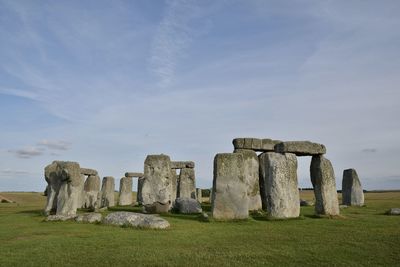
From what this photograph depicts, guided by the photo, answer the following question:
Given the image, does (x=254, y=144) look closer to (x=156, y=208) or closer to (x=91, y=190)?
(x=156, y=208)

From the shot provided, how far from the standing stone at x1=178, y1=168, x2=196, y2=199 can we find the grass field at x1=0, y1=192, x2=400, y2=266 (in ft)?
48.6

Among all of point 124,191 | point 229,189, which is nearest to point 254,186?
point 229,189

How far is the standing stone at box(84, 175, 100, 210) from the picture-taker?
27.4 m

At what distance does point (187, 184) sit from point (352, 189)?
466 inches

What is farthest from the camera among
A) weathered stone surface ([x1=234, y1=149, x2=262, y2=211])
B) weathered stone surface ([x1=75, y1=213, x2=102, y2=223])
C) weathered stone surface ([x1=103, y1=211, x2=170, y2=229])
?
weathered stone surface ([x1=234, y1=149, x2=262, y2=211])

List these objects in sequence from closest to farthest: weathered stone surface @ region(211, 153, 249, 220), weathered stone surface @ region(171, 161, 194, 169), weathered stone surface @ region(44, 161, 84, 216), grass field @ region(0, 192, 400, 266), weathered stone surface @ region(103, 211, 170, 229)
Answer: grass field @ region(0, 192, 400, 266) → weathered stone surface @ region(103, 211, 170, 229) → weathered stone surface @ region(211, 153, 249, 220) → weathered stone surface @ region(44, 161, 84, 216) → weathered stone surface @ region(171, 161, 194, 169)

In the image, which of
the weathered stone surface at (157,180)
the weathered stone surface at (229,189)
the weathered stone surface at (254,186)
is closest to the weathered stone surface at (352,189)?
the weathered stone surface at (254,186)

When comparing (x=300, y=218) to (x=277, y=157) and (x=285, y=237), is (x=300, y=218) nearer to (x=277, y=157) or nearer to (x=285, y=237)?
(x=277, y=157)

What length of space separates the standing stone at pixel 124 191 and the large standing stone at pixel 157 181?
11172mm

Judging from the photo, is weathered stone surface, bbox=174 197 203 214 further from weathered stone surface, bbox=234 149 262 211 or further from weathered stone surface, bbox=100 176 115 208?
weathered stone surface, bbox=100 176 115 208

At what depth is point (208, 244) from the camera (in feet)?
34.7

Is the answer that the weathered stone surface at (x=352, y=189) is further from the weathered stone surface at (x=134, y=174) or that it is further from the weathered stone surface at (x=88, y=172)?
the weathered stone surface at (x=88, y=172)

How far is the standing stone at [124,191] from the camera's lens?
32666mm

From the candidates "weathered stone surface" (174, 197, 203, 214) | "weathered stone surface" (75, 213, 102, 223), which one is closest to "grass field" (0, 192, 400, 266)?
"weathered stone surface" (75, 213, 102, 223)
